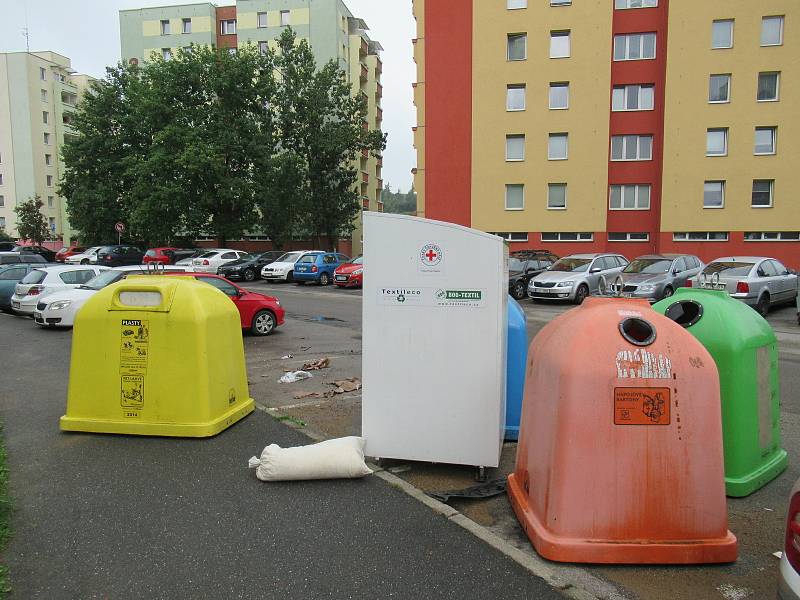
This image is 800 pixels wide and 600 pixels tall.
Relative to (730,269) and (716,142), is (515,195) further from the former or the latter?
(730,269)

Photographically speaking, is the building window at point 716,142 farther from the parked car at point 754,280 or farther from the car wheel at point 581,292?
the car wheel at point 581,292

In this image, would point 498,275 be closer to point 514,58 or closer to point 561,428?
point 561,428

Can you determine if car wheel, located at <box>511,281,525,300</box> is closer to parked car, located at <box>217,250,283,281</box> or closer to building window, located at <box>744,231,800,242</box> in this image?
parked car, located at <box>217,250,283,281</box>

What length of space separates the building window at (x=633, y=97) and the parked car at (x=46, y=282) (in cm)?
2857

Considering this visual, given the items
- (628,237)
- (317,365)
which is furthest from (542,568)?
(628,237)

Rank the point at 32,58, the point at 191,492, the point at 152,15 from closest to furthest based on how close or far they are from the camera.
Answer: the point at 191,492 → the point at 152,15 → the point at 32,58

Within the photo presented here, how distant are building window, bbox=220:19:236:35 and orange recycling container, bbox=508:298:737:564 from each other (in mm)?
62912

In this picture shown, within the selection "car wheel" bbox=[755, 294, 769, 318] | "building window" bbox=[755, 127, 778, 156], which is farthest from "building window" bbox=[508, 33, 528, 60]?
"car wheel" bbox=[755, 294, 769, 318]

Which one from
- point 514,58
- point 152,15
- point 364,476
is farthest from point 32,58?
point 364,476

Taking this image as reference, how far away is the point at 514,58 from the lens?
3350 centimetres

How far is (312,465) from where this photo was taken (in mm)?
4480

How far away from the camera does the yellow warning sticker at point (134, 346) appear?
546cm

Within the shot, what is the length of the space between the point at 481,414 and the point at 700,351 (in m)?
1.68

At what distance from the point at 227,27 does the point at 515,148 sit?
38.2m
